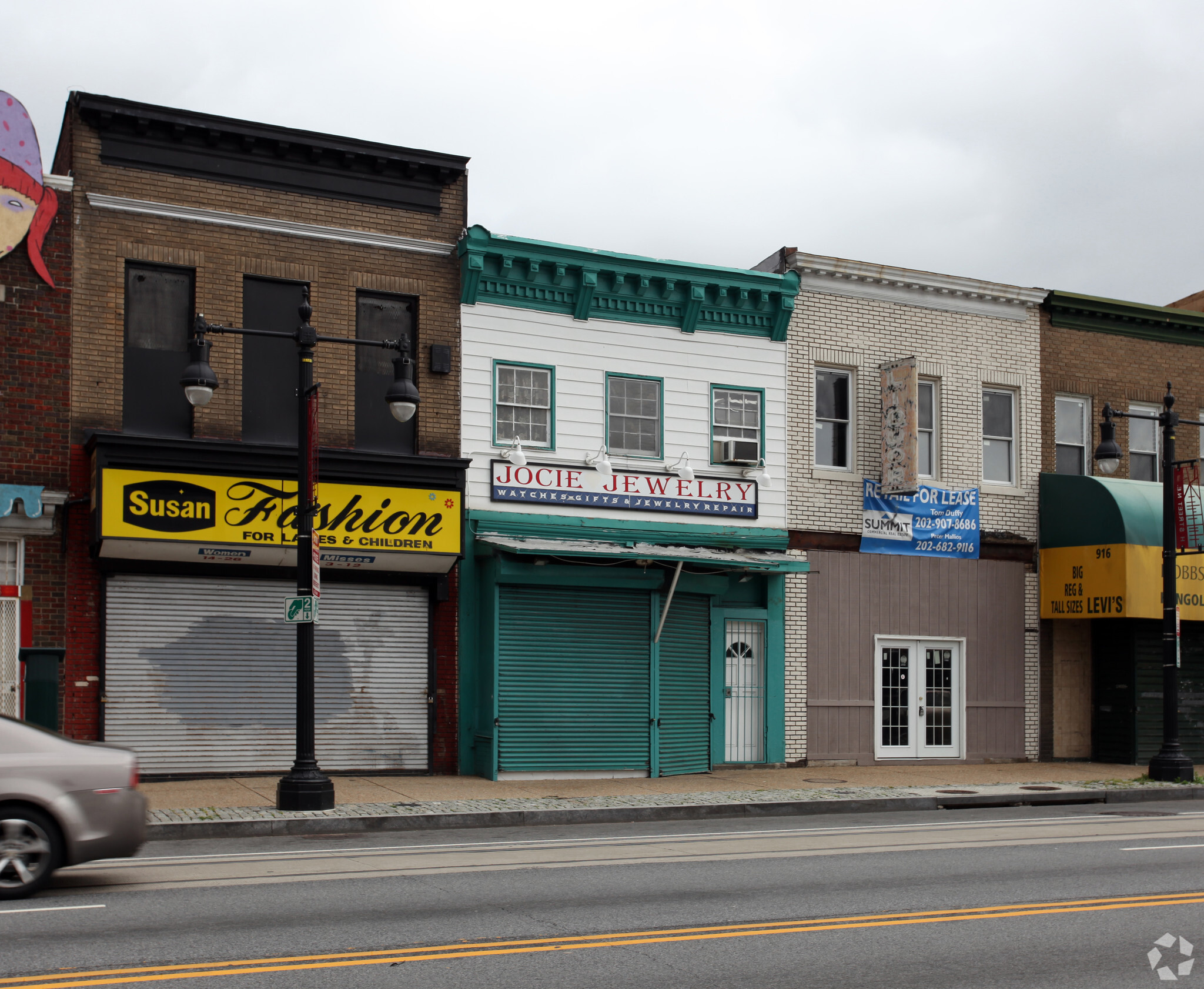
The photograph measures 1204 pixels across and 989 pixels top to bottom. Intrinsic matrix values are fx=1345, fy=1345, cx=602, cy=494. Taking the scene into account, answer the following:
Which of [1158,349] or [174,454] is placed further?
[1158,349]

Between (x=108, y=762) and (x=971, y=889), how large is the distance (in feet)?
22.0

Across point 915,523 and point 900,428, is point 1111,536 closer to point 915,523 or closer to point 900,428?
point 915,523

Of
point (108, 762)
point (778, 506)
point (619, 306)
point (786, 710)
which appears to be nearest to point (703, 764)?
point (786, 710)

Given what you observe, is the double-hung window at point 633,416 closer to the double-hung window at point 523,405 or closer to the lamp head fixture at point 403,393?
the double-hung window at point 523,405

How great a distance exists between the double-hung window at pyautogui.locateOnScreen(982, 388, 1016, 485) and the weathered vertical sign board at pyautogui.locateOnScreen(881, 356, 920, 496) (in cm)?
209

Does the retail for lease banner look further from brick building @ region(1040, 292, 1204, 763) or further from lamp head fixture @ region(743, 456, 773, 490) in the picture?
lamp head fixture @ region(743, 456, 773, 490)

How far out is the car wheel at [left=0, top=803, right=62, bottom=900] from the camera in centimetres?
966

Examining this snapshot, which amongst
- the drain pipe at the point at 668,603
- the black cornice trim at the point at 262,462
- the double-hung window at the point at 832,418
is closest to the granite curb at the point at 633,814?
the drain pipe at the point at 668,603

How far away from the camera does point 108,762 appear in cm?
1017

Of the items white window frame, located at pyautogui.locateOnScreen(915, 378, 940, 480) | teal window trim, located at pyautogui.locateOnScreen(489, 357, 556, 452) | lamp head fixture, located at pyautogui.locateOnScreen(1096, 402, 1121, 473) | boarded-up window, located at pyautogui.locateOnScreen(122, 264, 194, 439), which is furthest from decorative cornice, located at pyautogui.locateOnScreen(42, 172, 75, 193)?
lamp head fixture, located at pyautogui.locateOnScreen(1096, 402, 1121, 473)

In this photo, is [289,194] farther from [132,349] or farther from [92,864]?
[92,864]

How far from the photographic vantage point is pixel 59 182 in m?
17.9

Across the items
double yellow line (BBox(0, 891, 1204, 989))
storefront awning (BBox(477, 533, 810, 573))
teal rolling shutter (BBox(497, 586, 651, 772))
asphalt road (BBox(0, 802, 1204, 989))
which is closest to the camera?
double yellow line (BBox(0, 891, 1204, 989))

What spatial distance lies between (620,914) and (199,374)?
8.40 metres
